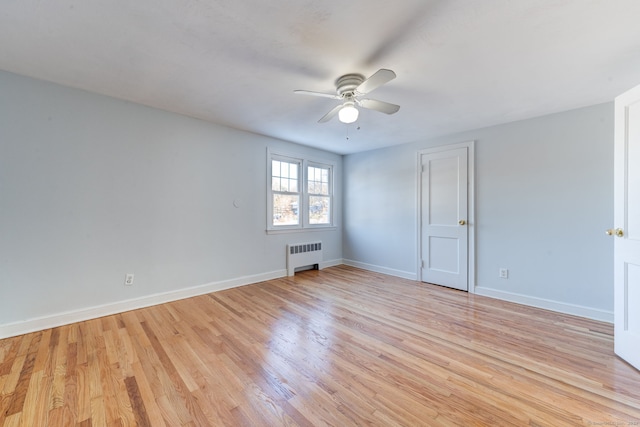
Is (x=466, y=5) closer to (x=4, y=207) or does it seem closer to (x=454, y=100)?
(x=454, y=100)

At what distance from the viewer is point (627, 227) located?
2.00 meters

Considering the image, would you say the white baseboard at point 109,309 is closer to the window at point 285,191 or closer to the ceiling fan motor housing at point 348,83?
the window at point 285,191

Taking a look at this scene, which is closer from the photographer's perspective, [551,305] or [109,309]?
[109,309]

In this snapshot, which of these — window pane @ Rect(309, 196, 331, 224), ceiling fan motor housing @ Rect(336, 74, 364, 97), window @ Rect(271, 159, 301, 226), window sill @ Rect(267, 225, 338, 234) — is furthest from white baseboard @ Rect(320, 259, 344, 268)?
ceiling fan motor housing @ Rect(336, 74, 364, 97)

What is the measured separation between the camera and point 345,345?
7.38ft

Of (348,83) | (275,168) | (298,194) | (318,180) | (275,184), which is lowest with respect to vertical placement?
(298,194)

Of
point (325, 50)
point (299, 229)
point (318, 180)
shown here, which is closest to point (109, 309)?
point (299, 229)

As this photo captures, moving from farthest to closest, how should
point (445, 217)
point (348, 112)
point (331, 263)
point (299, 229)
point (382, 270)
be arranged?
1. point (331, 263)
2. point (382, 270)
3. point (299, 229)
4. point (445, 217)
5. point (348, 112)

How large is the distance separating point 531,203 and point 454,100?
Answer: 171 cm

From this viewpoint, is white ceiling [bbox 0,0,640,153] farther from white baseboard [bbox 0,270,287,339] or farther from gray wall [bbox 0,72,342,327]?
white baseboard [bbox 0,270,287,339]

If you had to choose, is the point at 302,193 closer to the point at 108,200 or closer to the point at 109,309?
the point at 108,200

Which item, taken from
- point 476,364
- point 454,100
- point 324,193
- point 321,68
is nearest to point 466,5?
point 321,68

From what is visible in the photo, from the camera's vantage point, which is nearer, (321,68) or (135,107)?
(321,68)

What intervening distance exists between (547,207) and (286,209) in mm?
3695
